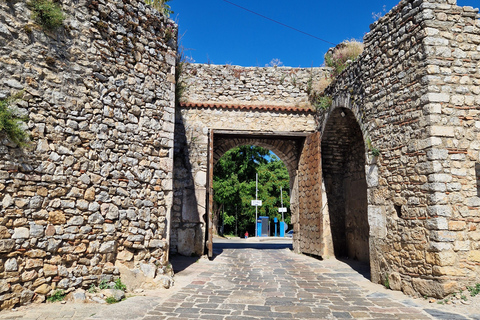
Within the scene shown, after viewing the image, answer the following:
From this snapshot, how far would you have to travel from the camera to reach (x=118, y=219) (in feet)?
18.9

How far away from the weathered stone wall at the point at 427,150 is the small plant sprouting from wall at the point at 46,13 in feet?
18.1

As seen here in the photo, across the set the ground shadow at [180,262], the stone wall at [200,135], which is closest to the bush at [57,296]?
the ground shadow at [180,262]

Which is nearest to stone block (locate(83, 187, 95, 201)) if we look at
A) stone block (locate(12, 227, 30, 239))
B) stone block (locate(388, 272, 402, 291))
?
stone block (locate(12, 227, 30, 239))

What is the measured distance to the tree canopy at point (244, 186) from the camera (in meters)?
24.3

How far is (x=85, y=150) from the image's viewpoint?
544 centimetres

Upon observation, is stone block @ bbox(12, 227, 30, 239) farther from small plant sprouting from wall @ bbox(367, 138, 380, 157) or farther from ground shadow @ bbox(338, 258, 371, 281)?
ground shadow @ bbox(338, 258, 371, 281)

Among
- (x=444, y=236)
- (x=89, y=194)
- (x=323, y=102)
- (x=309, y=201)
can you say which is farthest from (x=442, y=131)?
(x=89, y=194)

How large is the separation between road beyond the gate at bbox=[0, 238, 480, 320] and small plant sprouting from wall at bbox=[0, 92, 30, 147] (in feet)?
6.79

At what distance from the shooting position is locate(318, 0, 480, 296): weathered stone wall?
5.45 m

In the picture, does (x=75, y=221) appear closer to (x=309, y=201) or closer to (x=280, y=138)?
(x=309, y=201)

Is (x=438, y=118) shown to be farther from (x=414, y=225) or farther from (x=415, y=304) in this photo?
(x=415, y=304)

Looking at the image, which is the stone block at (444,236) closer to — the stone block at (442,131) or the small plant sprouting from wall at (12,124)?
the stone block at (442,131)

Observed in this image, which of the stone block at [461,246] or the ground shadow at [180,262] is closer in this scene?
the stone block at [461,246]

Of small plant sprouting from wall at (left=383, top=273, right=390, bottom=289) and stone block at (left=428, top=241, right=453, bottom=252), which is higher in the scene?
stone block at (left=428, top=241, right=453, bottom=252)
